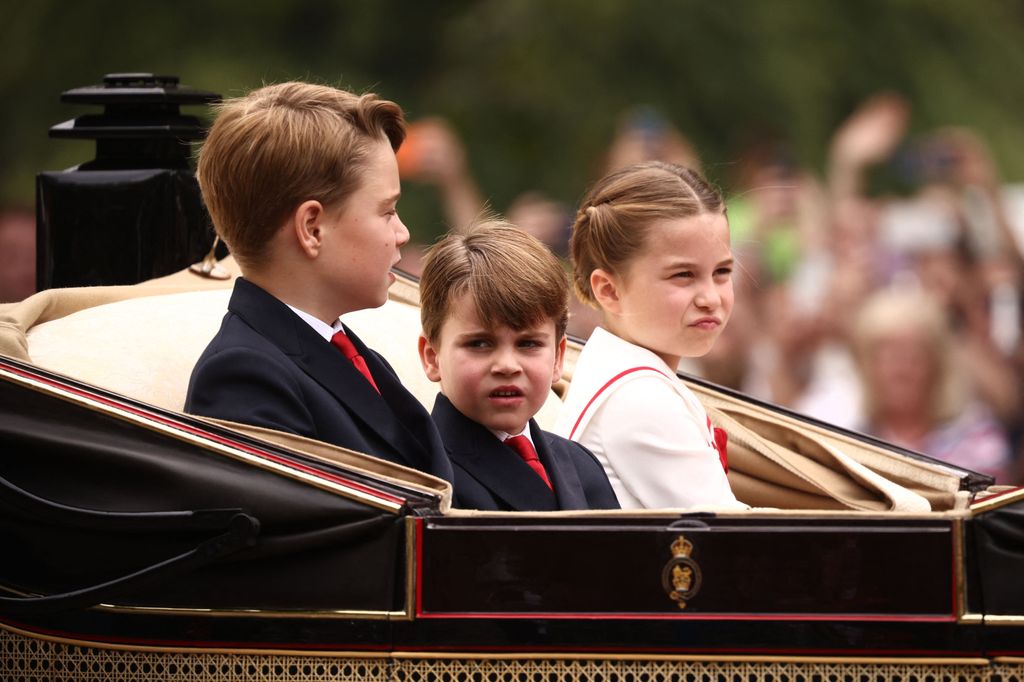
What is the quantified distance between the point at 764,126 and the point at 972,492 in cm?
629

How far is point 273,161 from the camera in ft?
7.64

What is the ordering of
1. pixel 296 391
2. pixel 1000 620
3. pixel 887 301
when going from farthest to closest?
1. pixel 887 301
2. pixel 296 391
3. pixel 1000 620

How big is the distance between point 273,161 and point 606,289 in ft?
2.16

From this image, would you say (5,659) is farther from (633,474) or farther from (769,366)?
(769,366)

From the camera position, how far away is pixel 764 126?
29.6 feet

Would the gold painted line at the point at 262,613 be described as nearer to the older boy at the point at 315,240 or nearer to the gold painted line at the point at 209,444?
the gold painted line at the point at 209,444

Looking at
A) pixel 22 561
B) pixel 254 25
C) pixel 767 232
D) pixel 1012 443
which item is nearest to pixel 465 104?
pixel 254 25

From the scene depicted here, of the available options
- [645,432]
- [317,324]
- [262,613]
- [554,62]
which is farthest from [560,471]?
[554,62]

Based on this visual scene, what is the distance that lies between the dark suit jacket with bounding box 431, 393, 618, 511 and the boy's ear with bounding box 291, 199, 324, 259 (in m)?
0.31

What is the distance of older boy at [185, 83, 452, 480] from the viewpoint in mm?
2314

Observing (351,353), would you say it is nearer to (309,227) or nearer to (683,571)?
(309,227)

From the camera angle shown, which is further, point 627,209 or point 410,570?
point 627,209

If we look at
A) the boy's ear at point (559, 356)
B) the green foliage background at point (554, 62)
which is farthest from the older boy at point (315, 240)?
the green foliage background at point (554, 62)

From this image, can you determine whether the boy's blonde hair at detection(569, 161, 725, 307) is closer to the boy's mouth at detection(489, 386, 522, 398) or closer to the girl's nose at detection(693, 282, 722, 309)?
the girl's nose at detection(693, 282, 722, 309)
